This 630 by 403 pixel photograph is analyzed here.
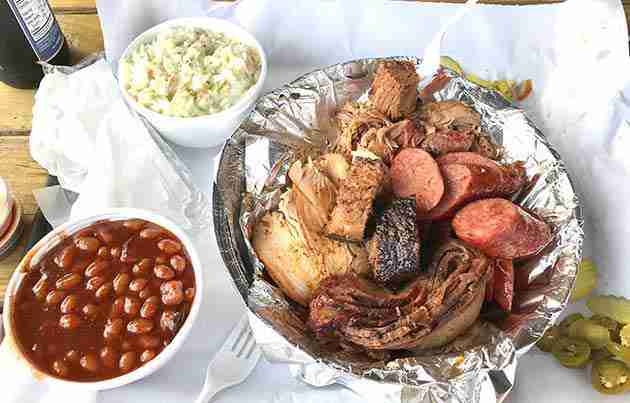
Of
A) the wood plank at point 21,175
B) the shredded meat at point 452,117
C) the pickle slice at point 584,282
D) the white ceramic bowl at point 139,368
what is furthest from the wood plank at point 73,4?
the pickle slice at point 584,282

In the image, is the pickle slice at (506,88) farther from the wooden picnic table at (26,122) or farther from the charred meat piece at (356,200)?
the charred meat piece at (356,200)

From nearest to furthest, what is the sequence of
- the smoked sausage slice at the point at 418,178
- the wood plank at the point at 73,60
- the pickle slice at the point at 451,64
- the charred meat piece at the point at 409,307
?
the charred meat piece at the point at 409,307
the smoked sausage slice at the point at 418,178
the pickle slice at the point at 451,64
the wood plank at the point at 73,60

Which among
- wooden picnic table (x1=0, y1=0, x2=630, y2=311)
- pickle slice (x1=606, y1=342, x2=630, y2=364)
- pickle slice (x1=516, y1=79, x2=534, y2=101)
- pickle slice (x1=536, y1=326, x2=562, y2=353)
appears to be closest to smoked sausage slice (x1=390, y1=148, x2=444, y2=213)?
pickle slice (x1=536, y1=326, x2=562, y2=353)

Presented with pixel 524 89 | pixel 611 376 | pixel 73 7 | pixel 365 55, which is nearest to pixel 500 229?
pixel 611 376

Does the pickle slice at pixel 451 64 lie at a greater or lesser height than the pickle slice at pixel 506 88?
greater

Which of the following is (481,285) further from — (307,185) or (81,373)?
(81,373)

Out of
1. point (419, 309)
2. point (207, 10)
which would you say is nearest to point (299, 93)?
point (207, 10)

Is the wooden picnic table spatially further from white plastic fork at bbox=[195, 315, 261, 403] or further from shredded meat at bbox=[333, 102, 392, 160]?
shredded meat at bbox=[333, 102, 392, 160]
